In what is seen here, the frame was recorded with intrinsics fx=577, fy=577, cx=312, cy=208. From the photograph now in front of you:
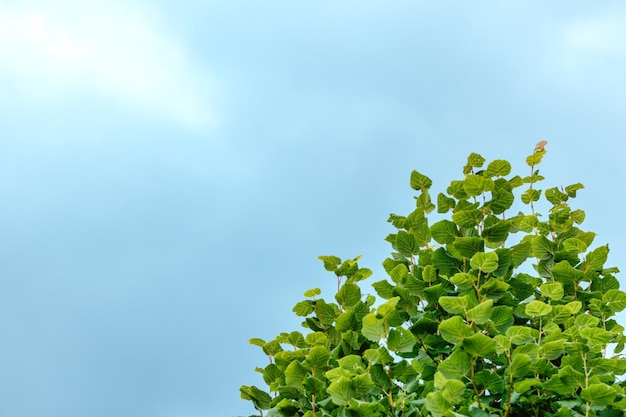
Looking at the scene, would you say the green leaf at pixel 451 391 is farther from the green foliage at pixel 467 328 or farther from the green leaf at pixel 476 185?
the green leaf at pixel 476 185

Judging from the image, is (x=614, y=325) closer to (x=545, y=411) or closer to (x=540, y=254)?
(x=540, y=254)

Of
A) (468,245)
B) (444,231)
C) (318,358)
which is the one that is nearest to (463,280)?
(468,245)

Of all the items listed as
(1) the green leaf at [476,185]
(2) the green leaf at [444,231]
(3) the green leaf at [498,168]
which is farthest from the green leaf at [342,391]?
(3) the green leaf at [498,168]

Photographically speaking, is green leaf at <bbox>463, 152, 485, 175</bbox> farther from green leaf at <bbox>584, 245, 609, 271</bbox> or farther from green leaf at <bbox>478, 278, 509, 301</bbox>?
green leaf at <bbox>478, 278, 509, 301</bbox>

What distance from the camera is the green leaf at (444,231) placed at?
3.66 metres

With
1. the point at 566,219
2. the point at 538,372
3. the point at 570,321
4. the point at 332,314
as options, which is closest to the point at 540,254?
the point at 566,219

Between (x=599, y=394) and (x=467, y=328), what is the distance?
2.47 feet

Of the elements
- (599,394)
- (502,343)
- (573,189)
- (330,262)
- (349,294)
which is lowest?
(599,394)

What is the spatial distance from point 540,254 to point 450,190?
75 cm

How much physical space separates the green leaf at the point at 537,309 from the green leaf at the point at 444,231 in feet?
2.23

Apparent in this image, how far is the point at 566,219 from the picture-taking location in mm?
4203

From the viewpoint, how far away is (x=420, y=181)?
167 inches

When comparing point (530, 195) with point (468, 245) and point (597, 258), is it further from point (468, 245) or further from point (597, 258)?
point (468, 245)

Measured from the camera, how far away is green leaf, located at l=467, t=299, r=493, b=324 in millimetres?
2900
